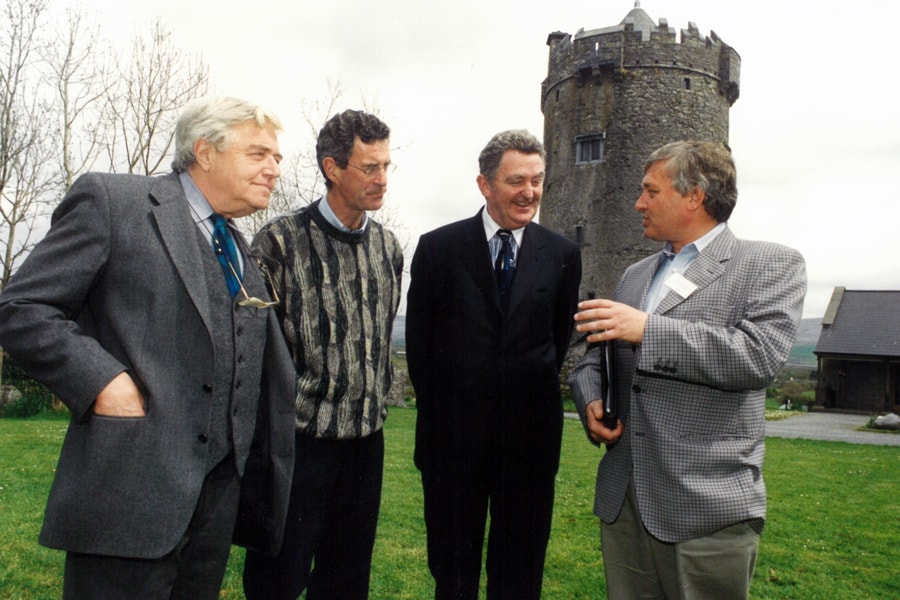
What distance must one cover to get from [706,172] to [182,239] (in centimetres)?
191

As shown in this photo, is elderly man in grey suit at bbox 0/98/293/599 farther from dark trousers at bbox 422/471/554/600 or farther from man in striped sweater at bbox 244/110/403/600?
dark trousers at bbox 422/471/554/600

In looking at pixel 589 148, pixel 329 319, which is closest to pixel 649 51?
pixel 589 148

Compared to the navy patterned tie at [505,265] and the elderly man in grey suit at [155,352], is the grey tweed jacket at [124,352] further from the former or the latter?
the navy patterned tie at [505,265]

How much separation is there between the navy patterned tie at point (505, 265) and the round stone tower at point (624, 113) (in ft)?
80.8

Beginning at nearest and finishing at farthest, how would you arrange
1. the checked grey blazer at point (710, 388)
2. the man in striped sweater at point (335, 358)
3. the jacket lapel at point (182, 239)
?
the jacket lapel at point (182, 239)
the checked grey blazer at point (710, 388)
the man in striped sweater at point (335, 358)

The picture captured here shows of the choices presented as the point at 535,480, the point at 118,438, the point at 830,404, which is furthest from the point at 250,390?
the point at 830,404

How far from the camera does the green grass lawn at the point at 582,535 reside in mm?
4926

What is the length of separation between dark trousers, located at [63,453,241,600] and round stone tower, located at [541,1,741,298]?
2597 centimetres

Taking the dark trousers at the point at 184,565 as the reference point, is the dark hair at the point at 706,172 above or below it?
above

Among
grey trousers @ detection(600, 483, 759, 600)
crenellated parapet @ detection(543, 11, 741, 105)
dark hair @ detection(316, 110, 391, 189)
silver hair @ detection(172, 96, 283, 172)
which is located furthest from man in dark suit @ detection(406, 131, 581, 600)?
crenellated parapet @ detection(543, 11, 741, 105)

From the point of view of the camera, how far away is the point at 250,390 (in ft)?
8.07

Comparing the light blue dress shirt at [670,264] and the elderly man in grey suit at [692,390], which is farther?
the light blue dress shirt at [670,264]

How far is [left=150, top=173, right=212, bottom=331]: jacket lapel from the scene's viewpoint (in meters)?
2.24

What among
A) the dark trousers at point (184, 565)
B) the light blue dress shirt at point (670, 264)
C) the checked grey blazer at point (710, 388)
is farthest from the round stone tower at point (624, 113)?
the dark trousers at point (184, 565)
